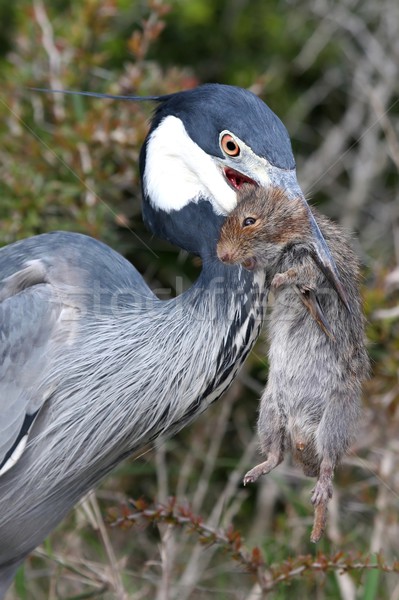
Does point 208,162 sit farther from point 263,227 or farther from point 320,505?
point 320,505

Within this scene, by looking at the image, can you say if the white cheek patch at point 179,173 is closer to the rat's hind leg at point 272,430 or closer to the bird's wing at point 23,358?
the bird's wing at point 23,358

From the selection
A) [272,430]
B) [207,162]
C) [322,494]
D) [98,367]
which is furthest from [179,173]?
[322,494]

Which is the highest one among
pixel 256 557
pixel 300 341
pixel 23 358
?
pixel 23 358

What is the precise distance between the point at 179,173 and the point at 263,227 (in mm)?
483

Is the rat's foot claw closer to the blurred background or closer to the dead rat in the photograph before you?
the dead rat

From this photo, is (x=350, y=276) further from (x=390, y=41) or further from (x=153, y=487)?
(x=390, y=41)

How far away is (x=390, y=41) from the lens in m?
4.84

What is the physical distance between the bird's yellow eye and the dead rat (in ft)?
0.65

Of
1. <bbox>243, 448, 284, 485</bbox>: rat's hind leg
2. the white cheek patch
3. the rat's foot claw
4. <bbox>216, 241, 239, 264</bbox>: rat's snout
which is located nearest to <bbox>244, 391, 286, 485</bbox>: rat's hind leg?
<bbox>243, 448, 284, 485</bbox>: rat's hind leg

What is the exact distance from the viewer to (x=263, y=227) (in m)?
2.23

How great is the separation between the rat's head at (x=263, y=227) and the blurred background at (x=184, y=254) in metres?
0.50


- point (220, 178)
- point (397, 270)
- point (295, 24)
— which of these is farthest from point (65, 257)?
point (295, 24)

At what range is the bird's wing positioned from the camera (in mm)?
2531

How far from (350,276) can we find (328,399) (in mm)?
314
